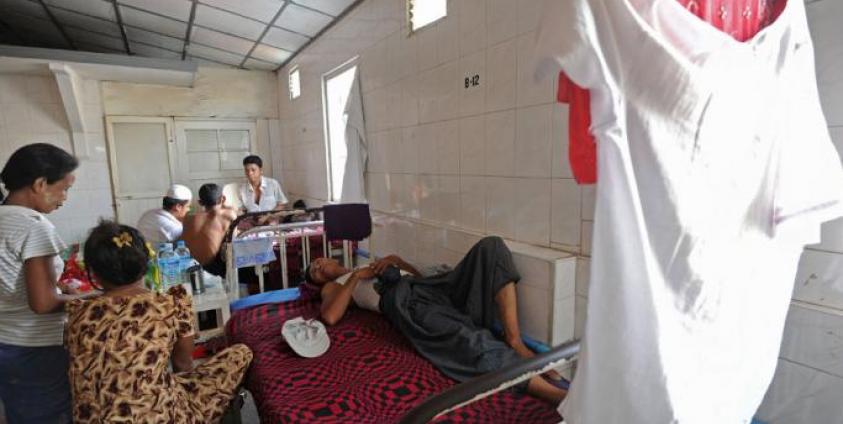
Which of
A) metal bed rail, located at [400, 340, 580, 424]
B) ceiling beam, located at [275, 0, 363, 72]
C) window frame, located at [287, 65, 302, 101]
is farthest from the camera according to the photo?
window frame, located at [287, 65, 302, 101]

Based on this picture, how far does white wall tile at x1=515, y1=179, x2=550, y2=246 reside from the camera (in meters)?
1.74

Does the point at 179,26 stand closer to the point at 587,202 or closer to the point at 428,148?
the point at 428,148

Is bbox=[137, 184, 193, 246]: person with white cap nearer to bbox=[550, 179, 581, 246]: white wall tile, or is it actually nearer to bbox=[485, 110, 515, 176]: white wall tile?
bbox=[485, 110, 515, 176]: white wall tile

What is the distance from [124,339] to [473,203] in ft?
5.17

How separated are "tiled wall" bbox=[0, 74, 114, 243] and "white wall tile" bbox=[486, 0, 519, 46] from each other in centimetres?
442

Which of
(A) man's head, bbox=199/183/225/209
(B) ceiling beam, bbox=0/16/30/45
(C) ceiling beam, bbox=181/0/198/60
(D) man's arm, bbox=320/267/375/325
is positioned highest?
(B) ceiling beam, bbox=0/16/30/45

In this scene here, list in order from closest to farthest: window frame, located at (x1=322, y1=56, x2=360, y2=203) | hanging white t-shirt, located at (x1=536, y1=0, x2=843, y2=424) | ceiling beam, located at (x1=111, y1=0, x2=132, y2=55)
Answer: hanging white t-shirt, located at (x1=536, y1=0, x2=843, y2=424) → ceiling beam, located at (x1=111, y1=0, x2=132, y2=55) → window frame, located at (x1=322, y1=56, x2=360, y2=203)

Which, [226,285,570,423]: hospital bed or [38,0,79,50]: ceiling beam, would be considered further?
[38,0,79,50]: ceiling beam

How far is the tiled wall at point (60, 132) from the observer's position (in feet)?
12.9

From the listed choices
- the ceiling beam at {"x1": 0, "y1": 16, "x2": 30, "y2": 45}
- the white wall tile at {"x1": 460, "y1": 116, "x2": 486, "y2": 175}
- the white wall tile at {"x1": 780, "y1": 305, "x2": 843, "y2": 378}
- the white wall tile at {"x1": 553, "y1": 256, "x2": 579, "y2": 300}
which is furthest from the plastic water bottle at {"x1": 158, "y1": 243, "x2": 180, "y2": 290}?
the ceiling beam at {"x1": 0, "y1": 16, "x2": 30, "y2": 45}

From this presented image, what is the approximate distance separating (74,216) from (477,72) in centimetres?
472

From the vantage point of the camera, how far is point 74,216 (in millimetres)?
4285

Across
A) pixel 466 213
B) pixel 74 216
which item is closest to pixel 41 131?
pixel 74 216

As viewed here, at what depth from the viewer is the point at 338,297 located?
2094 millimetres
